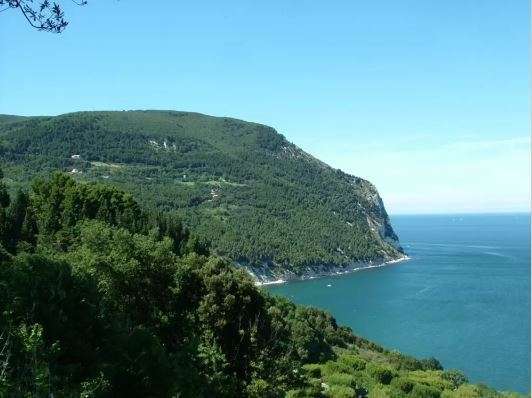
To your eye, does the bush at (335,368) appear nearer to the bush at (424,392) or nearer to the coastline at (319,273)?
the bush at (424,392)

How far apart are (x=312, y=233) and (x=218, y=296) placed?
490 feet

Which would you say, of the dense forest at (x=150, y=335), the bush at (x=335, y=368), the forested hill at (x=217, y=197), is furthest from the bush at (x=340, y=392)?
the forested hill at (x=217, y=197)

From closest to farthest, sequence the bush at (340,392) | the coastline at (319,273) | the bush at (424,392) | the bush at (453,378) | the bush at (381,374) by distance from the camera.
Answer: the bush at (340,392) → the bush at (424,392) → the bush at (381,374) → the bush at (453,378) → the coastline at (319,273)

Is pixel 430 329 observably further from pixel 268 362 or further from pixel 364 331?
pixel 268 362

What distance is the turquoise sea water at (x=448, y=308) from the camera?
59188 millimetres

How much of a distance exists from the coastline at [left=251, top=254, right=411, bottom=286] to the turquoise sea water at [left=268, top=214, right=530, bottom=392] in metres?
4.24

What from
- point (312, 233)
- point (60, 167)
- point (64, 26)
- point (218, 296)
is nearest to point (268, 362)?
point (218, 296)

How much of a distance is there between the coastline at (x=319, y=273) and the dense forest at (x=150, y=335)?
307 ft

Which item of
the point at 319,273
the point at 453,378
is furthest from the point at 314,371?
the point at 319,273

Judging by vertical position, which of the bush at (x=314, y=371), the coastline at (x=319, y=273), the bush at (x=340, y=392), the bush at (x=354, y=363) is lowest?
the coastline at (x=319, y=273)

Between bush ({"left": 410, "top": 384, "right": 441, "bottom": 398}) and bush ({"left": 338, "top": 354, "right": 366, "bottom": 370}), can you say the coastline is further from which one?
bush ({"left": 410, "top": 384, "right": 441, "bottom": 398})

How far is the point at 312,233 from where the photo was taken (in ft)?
544

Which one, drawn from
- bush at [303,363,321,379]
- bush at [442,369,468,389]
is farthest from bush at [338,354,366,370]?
bush at [442,369,468,389]

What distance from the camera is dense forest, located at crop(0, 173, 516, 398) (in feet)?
31.6
